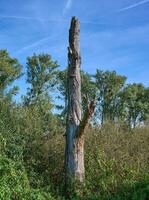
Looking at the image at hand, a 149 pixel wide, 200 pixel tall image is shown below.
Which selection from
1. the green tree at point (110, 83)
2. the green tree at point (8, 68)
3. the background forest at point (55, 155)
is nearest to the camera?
the background forest at point (55, 155)

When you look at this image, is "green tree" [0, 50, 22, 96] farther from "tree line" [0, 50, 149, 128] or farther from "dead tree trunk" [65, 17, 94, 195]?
"dead tree trunk" [65, 17, 94, 195]

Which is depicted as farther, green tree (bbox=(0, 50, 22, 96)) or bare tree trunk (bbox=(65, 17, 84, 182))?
green tree (bbox=(0, 50, 22, 96))

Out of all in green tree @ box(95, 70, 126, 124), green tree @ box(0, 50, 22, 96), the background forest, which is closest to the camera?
the background forest

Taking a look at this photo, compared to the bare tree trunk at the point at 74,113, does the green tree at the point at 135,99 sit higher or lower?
higher

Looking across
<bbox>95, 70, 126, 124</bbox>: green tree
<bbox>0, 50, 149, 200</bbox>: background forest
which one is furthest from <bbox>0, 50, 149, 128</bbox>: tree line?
<bbox>0, 50, 149, 200</bbox>: background forest

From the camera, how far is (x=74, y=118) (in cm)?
1823

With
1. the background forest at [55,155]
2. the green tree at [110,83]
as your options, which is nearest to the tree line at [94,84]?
the green tree at [110,83]

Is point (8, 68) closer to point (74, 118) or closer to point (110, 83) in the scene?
point (110, 83)

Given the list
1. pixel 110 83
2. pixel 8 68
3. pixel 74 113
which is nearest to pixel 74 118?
pixel 74 113

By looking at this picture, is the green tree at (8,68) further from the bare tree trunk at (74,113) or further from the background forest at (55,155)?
the bare tree trunk at (74,113)

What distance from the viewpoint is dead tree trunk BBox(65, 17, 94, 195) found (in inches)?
695

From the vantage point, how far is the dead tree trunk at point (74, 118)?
17.6m

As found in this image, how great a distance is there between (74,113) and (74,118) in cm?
22

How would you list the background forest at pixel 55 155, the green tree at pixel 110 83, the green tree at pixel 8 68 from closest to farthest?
the background forest at pixel 55 155 → the green tree at pixel 8 68 → the green tree at pixel 110 83
